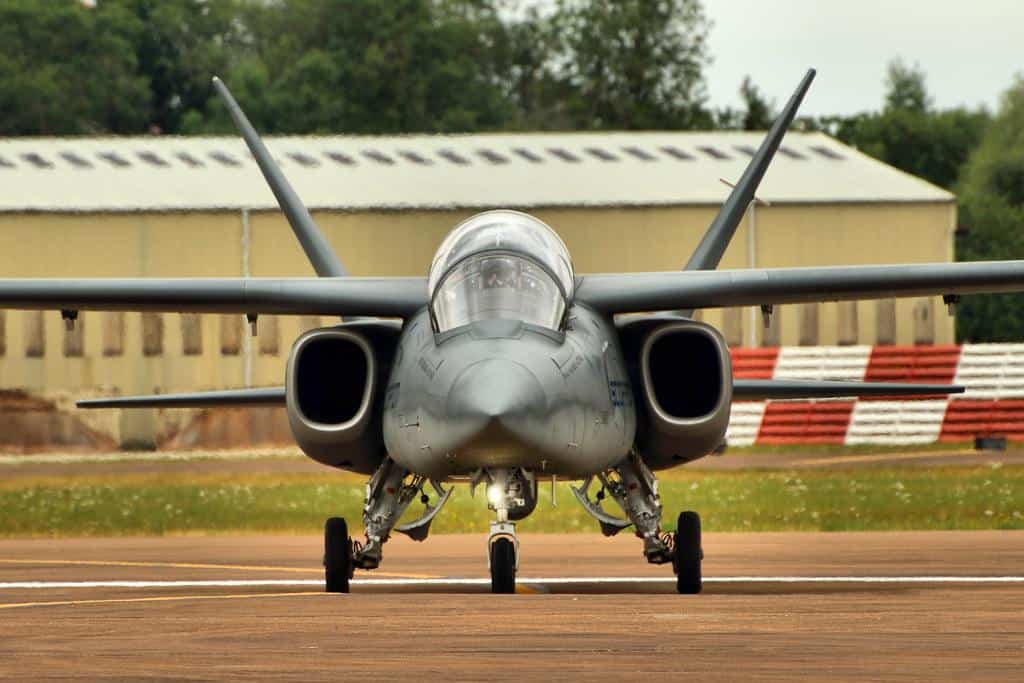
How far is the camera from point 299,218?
1655 cm

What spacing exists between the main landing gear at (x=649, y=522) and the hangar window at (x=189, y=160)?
97.3 ft

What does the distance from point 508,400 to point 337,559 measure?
247 cm

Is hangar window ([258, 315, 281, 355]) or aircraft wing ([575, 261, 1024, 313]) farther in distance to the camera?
hangar window ([258, 315, 281, 355])

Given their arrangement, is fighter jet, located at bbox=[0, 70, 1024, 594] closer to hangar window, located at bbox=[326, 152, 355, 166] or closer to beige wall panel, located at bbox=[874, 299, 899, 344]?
hangar window, located at bbox=[326, 152, 355, 166]

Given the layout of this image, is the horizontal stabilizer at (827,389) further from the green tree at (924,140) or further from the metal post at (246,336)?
the green tree at (924,140)

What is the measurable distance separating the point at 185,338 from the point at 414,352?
98.5ft

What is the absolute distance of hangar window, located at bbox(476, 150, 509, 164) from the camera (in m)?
43.3

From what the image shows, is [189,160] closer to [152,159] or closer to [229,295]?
[152,159]

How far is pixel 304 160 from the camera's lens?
42812 millimetres

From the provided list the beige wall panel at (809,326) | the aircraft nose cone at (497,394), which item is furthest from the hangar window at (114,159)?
the aircraft nose cone at (497,394)

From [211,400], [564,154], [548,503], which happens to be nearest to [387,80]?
[564,154]

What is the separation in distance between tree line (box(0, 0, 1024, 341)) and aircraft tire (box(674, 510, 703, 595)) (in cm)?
6105

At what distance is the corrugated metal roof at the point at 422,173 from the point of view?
4172cm

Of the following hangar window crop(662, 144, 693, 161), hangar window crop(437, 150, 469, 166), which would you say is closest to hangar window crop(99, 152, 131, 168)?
hangar window crop(437, 150, 469, 166)
